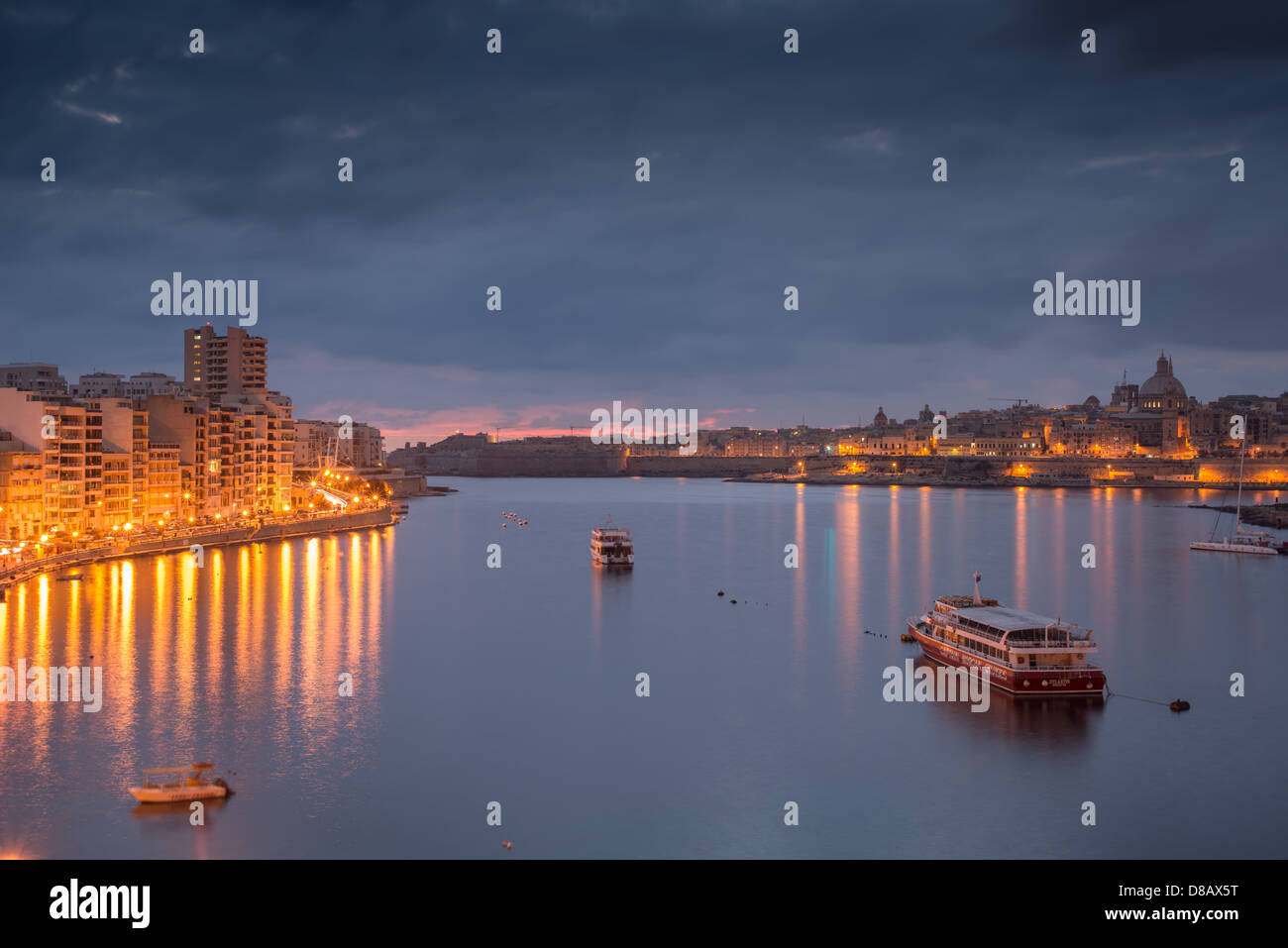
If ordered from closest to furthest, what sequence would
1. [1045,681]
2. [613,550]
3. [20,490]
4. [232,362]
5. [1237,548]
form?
[1045,681] → [20,490] → [613,550] → [1237,548] → [232,362]

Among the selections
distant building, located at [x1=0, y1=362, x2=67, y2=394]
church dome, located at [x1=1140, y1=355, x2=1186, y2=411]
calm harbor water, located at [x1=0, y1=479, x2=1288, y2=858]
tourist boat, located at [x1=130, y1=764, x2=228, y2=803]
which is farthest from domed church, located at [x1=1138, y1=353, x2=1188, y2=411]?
tourist boat, located at [x1=130, y1=764, x2=228, y2=803]

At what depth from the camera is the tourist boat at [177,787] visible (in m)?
13.9

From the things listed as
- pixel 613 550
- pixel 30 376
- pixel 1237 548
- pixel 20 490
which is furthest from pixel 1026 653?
pixel 30 376

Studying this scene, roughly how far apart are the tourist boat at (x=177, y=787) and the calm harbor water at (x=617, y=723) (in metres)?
0.29

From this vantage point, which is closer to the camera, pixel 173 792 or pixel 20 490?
pixel 173 792

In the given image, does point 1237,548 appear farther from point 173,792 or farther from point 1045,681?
point 173,792

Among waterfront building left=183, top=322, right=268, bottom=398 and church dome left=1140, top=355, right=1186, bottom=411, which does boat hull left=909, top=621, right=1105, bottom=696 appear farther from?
church dome left=1140, top=355, right=1186, bottom=411

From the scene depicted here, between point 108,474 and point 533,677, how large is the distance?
111 ft

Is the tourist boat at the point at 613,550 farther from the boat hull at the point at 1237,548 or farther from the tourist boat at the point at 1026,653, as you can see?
the boat hull at the point at 1237,548

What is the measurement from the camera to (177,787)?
14.1m

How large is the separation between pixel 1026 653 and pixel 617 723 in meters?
8.24
